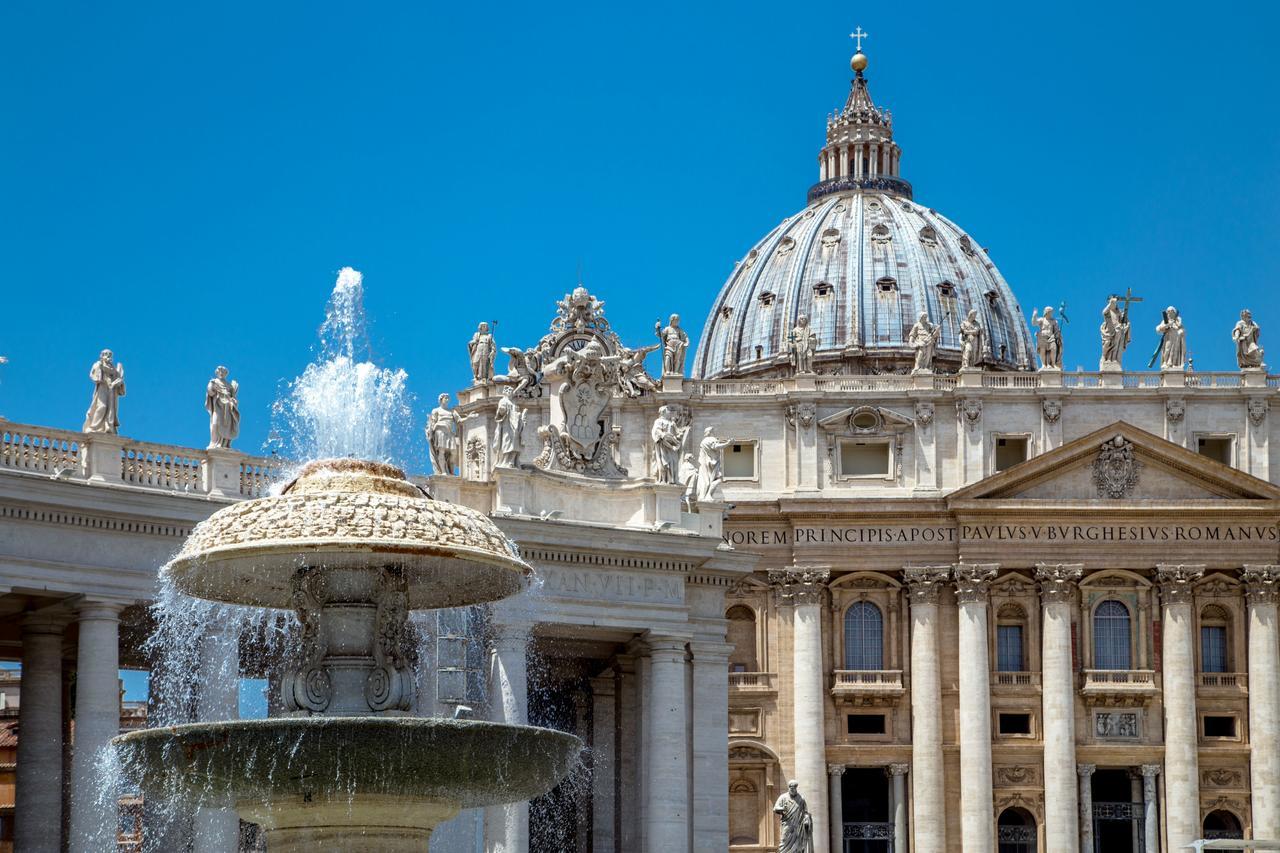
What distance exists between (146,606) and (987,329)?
106658mm

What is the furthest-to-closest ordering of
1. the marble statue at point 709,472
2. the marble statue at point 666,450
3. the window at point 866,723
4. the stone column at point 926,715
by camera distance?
the window at point 866,723, the stone column at point 926,715, the marble statue at point 709,472, the marble statue at point 666,450

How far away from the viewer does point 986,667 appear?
8444 cm

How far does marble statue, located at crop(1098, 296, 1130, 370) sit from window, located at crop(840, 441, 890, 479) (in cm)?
926

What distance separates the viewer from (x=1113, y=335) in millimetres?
91062

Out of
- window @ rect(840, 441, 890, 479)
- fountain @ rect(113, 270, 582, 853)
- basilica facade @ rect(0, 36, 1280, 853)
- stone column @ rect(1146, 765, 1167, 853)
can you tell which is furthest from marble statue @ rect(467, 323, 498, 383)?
fountain @ rect(113, 270, 582, 853)

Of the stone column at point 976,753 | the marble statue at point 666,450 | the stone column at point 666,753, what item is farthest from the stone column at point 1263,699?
the stone column at point 666,753

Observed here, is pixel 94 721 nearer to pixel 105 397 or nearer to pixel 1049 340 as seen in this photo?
pixel 105 397

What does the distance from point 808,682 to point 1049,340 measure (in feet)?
55.3

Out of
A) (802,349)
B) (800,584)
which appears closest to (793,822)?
(800,584)

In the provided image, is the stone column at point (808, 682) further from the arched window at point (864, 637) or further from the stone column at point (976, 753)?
the stone column at point (976, 753)

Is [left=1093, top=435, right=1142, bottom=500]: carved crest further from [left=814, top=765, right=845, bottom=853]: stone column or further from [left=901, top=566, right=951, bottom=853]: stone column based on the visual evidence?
[left=814, top=765, right=845, bottom=853]: stone column

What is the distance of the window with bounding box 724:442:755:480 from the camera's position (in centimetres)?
8719

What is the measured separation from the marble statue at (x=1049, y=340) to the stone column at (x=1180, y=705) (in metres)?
9.73

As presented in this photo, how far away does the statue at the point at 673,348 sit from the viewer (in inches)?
3413
